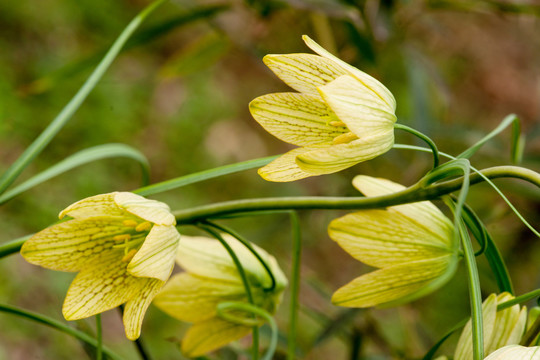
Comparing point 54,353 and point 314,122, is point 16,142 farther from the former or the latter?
point 314,122

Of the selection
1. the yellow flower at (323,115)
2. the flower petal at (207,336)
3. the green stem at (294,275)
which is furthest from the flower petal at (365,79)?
the flower petal at (207,336)

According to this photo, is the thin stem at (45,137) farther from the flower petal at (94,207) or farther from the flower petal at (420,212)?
the flower petal at (420,212)

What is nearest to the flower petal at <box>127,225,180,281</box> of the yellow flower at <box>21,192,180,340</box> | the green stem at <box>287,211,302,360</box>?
the yellow flower at <box>21,192,180,340</box>

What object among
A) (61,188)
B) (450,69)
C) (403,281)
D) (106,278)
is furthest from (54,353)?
(450,69)

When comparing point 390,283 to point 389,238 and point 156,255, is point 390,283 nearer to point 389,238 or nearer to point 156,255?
point 389,238

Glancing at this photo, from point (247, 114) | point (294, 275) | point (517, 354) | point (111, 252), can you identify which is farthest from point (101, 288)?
point (247, 114)

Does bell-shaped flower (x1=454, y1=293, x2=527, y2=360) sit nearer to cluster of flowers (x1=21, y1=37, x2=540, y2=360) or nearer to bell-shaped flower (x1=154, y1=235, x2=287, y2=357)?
cluster of flowers (x1=21, y1=37, x2=540, y2=360)
